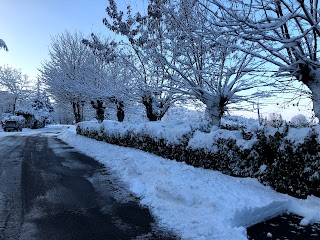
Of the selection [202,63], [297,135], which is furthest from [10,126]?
[297,135]

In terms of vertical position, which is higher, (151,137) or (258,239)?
(151,137)

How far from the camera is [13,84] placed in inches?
2355

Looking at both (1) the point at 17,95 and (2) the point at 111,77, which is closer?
(2) the point at 111,77

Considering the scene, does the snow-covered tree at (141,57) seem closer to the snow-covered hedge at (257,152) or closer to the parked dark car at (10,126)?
the snow-covered hedge at (257,152)

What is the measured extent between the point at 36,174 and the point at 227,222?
19.6ft

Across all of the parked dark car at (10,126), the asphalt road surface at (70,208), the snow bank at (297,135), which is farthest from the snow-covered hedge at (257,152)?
the parked dark car at (10,126)

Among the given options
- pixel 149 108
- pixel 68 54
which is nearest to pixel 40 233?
pixel 149 108

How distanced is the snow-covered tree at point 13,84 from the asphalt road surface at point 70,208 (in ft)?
193

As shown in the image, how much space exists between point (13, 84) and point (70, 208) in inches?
2506

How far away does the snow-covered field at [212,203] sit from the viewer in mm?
3809

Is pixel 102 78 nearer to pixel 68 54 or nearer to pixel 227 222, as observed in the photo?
pixel 68 54

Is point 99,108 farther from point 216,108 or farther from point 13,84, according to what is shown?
point 13,84

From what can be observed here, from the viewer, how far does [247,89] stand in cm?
966

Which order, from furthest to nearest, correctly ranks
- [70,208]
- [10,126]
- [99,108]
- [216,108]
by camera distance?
1. [10,126]
2. [99,108]
3. [216,108]
4. [70,208]
